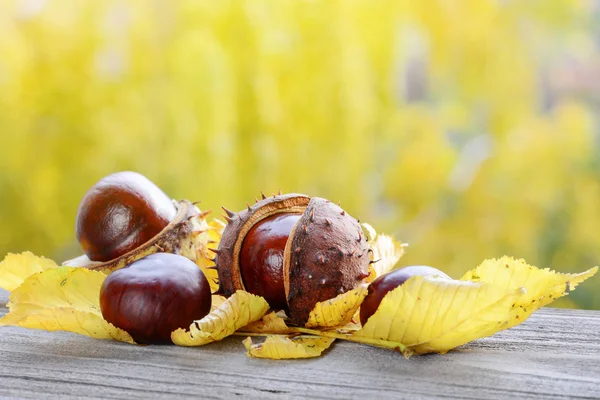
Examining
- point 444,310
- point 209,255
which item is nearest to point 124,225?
point 209,255

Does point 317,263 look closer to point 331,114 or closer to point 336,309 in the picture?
point 336,309

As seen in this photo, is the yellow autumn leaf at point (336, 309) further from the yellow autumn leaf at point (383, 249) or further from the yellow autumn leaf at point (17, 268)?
the yellow autumn leaf at point (17, 268)

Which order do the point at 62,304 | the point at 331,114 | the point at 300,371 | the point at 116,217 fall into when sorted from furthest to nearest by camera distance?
the point at 331,114, the point at 116,217, the point at 62,304, the point at 300,371

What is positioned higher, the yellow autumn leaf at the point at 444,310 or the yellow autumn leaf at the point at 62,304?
the yellow autumn leaf at the point at 444,310

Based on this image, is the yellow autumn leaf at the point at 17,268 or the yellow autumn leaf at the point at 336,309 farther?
the yellow autumn leaf at the point at 17,268

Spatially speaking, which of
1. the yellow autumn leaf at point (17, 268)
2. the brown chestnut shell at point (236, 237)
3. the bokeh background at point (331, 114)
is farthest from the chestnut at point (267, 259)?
the bokeh background at point (331, 114)

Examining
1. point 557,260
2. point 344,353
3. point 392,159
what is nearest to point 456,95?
point 392,159
